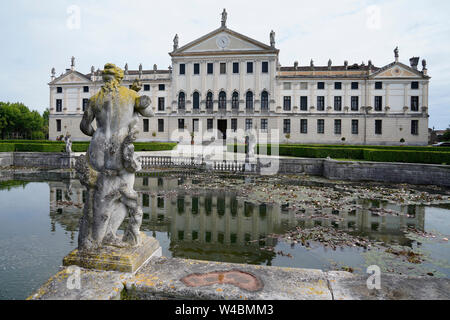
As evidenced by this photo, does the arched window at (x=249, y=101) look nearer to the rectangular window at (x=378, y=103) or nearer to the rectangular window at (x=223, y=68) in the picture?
the rectangular window at (x=223, y=68)

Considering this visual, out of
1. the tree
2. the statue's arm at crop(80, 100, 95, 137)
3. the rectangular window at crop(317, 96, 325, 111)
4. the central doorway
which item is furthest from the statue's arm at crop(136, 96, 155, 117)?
the tree

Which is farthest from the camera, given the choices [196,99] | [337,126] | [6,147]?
[196,99]

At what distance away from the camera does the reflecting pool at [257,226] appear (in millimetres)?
6141

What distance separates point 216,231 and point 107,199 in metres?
4.78

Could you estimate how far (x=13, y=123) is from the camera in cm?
6384

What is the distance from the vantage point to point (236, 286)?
3.15 metres

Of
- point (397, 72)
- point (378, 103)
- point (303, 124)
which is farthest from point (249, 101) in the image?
point (397, 72)

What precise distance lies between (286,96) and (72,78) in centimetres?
3204

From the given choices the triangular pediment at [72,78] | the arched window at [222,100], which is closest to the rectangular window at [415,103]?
the arched window at [222,100]

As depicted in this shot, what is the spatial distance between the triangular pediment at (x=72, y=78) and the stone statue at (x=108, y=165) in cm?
4858

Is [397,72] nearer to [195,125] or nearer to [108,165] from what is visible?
[195,125]

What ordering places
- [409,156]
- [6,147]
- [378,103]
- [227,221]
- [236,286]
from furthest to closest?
[378,103] < [6,147] < [409,156] < [227,221] < [236,286]

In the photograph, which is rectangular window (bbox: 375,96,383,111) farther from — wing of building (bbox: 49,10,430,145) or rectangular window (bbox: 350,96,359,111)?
rectangular window (bbox: 350,96,359,111)
